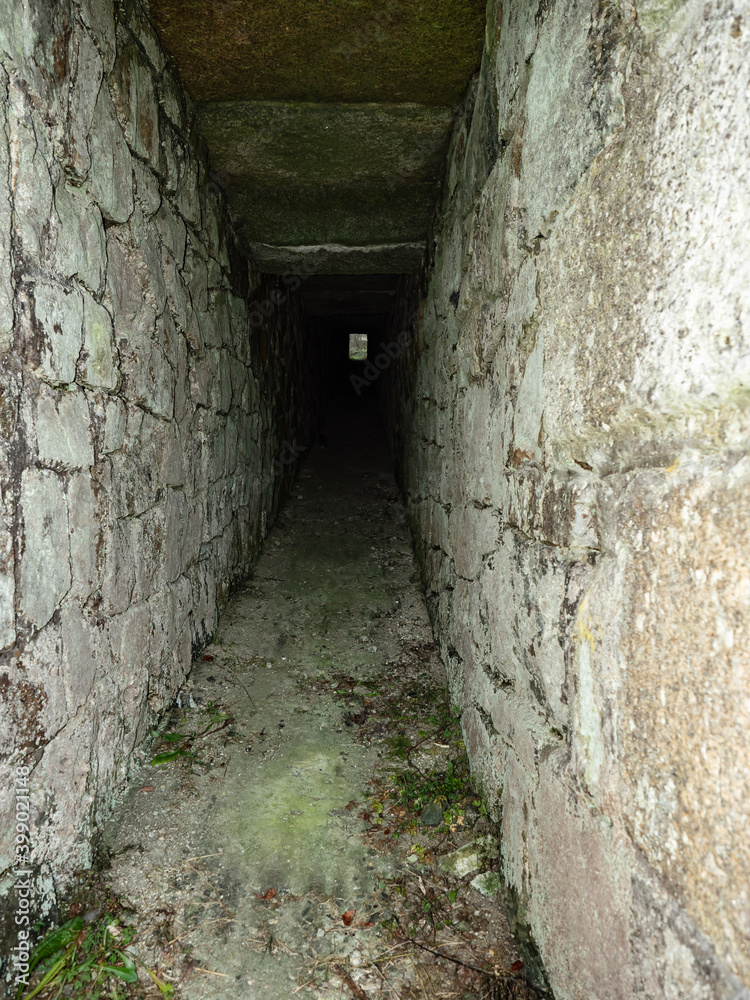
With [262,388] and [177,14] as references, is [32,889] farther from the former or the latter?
[262,388]

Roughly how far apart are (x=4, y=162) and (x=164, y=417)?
970 millimetres

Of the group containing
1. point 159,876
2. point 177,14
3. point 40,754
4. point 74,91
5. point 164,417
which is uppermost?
Answer: point 177,14

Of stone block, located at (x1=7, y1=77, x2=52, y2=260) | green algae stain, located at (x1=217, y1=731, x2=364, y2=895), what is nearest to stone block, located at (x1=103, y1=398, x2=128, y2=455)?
stone block, located at (x1=7, y1=77, x2=52, y2=260)

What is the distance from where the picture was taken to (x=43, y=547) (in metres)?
1.24

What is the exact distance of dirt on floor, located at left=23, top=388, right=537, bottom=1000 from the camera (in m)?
1.30

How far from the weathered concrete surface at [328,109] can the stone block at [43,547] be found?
149cm

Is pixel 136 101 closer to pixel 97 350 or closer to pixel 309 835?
pixel 97 350

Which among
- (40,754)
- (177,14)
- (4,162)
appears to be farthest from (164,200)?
(40,754)

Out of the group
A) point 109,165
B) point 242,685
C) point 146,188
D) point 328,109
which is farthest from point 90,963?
point 328,109

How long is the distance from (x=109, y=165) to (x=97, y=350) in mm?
498

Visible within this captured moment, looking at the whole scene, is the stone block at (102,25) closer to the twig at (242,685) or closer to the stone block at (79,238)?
the stone block at (79,238)

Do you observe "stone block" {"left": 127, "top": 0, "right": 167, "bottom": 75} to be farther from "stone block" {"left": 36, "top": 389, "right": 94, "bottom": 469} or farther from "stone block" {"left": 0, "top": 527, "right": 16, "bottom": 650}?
"stone block" {"left": 0, "top": 527, "right": 16, "bottom": 650}

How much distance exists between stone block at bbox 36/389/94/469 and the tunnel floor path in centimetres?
101

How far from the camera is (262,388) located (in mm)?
3568
